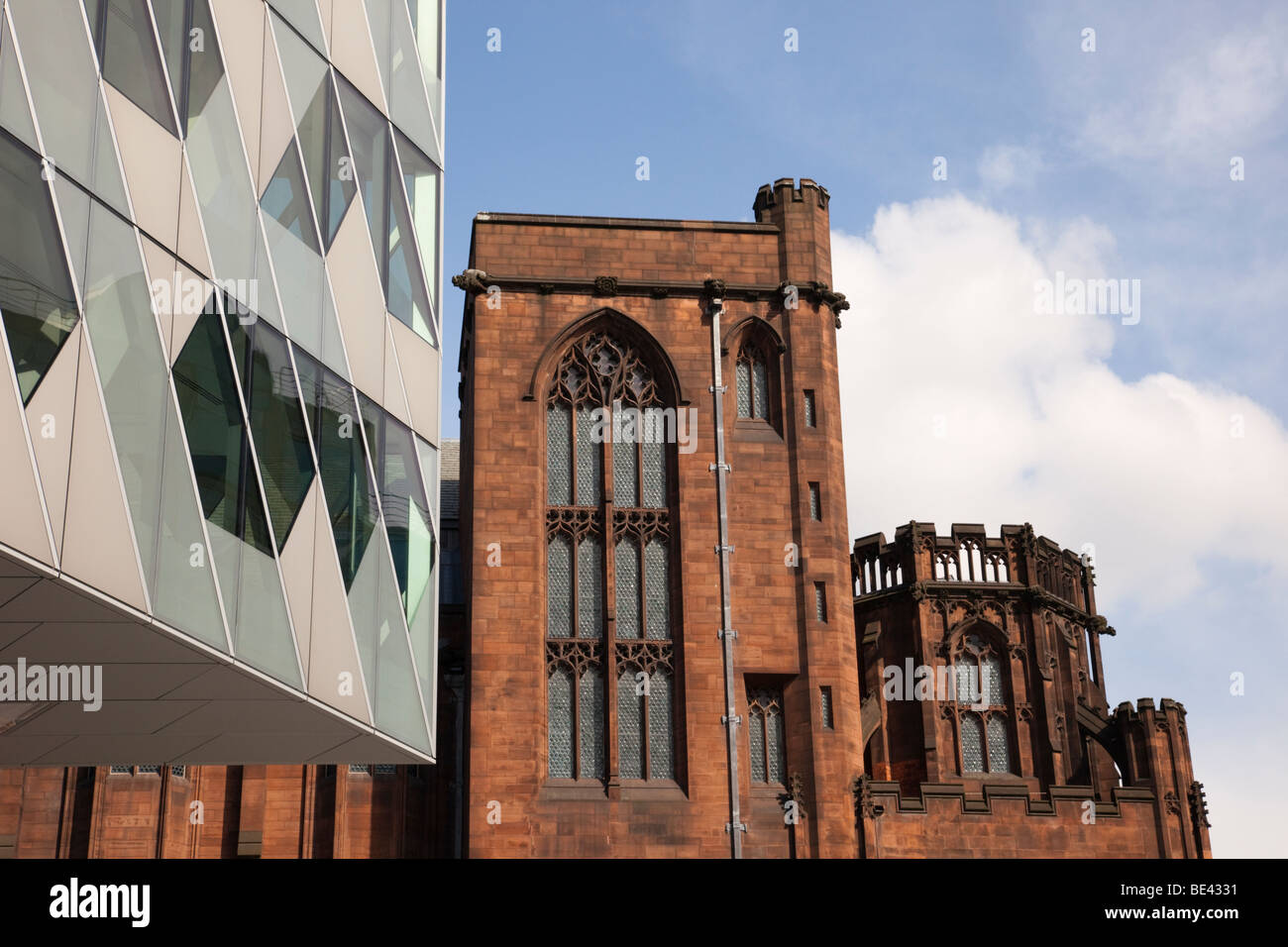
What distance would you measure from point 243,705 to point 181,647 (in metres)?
2.39

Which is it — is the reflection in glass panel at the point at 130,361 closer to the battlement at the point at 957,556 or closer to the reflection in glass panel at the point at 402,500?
the reflection in glass panel at the point at 402,500

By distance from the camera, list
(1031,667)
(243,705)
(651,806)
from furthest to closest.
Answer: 1. (1031,667)
2. (651,806)
3. (243,705)

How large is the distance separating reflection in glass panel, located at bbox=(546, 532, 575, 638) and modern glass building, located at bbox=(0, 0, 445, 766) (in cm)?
1061

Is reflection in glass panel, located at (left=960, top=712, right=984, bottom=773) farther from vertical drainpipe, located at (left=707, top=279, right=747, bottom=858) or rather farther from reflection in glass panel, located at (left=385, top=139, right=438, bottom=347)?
reflection in glass panel, located at (left=385, top=139, right=438, bottom=347)

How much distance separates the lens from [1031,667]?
124 ft

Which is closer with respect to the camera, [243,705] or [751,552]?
[243,705]

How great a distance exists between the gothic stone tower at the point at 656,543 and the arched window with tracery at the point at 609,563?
0.04 meters

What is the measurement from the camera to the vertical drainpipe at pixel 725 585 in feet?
97.5

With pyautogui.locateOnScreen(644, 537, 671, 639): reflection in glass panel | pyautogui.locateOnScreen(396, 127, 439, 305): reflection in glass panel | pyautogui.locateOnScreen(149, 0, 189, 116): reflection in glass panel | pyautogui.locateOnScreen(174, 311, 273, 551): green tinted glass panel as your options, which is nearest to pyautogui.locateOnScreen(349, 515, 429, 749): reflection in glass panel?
pyautogui.locateOnScreen(174, 311, 273, 551): green tinted glass panel

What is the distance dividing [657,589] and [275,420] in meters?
15.5

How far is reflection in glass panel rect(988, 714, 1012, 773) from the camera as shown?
37.1m
